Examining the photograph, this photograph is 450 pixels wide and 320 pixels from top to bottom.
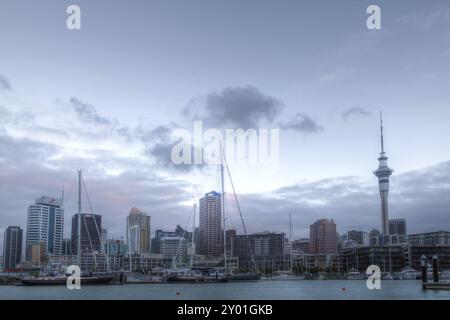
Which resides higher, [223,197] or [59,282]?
[223,197]

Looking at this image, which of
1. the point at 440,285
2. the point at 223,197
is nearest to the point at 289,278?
the point at 223,197

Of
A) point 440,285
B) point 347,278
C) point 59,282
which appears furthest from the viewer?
point 347,278

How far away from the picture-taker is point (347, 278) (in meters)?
180
